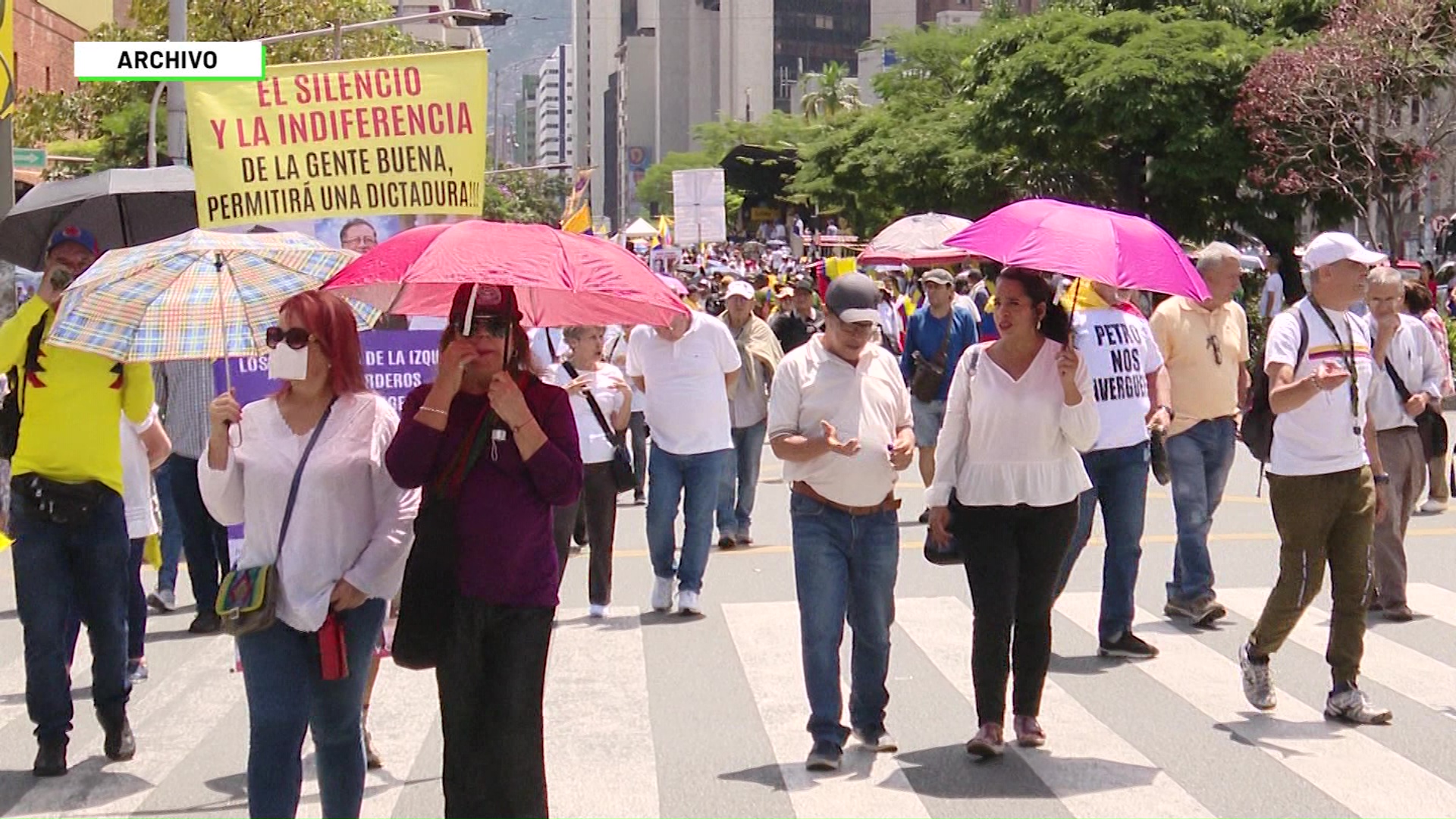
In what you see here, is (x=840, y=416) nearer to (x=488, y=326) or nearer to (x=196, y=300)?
(x=488, y=326)

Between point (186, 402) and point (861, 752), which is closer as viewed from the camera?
point (861, 752)

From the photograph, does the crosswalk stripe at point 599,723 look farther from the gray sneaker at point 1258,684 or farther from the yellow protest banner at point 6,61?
the yellow protest banner at point 6,61

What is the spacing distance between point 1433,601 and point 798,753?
4773 millimetres

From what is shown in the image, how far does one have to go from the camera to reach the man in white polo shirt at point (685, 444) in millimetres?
10492

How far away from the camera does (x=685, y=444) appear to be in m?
10.6

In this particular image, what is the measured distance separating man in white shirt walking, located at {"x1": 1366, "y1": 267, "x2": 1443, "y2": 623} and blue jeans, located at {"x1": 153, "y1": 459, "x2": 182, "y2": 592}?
6541 mm

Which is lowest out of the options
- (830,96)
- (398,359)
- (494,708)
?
(494,708)

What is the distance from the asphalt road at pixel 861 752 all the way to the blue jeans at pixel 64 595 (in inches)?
14.1

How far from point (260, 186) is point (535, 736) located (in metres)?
3.22

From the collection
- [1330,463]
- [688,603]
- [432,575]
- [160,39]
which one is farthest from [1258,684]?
[160,39]

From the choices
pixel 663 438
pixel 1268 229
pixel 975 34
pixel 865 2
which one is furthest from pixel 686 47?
pixel 663 438

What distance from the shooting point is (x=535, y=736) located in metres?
5.43

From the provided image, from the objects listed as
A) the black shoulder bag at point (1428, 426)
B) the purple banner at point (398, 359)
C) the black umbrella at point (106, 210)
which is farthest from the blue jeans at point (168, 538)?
the black shoulder bag at point (1428, 426)

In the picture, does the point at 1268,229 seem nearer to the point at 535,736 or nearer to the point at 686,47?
the point at 535,736
